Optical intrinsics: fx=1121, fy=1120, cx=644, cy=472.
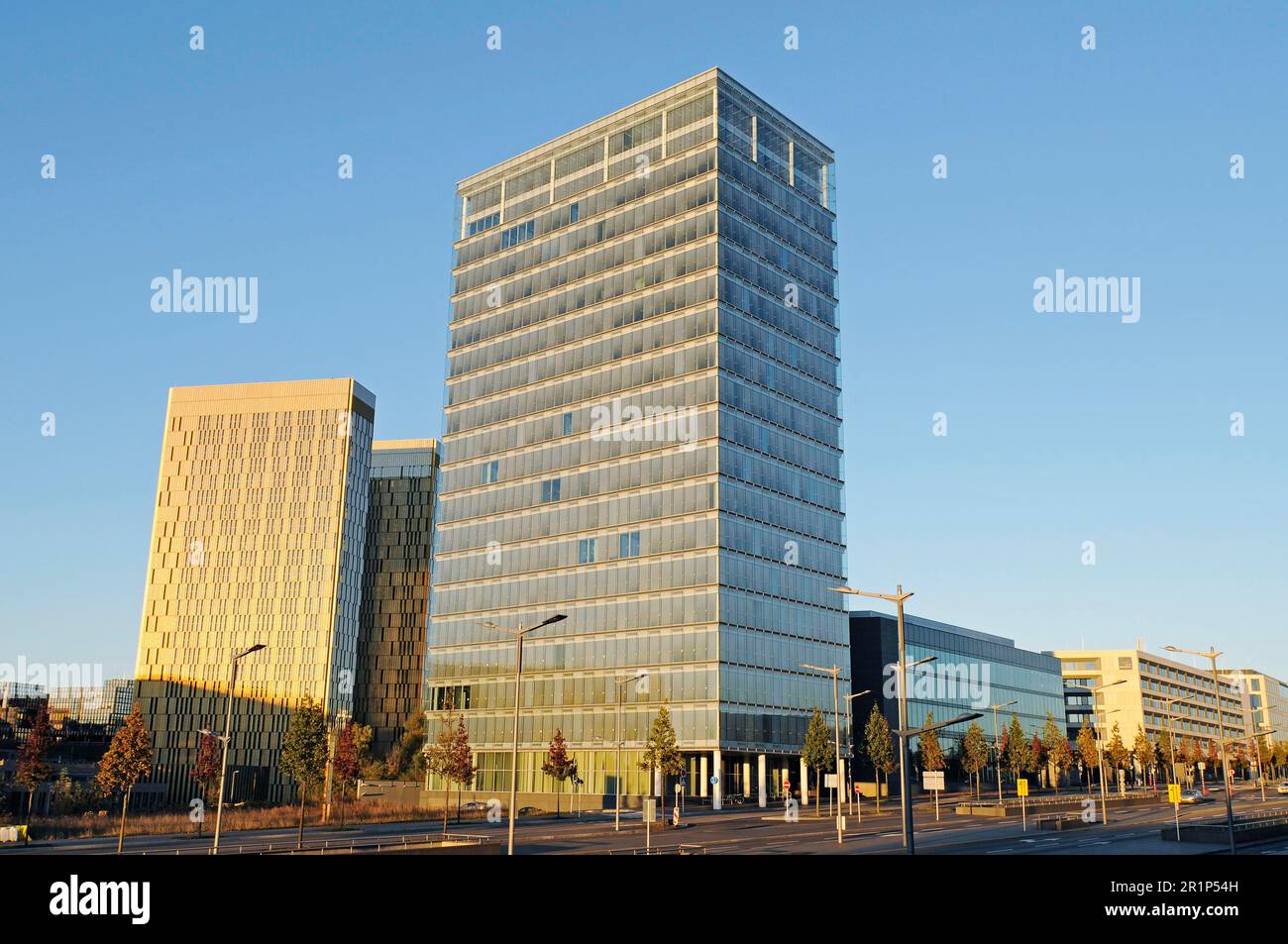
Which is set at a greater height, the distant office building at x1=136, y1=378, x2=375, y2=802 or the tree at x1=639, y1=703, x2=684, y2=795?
the distant office building at x1=136, y1=378, x2=375, y2=802

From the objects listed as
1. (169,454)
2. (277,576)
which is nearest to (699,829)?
(277,576)

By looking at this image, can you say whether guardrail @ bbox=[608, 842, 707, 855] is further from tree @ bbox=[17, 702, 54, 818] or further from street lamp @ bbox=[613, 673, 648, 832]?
tree @ bbox=[17, 702, 54, 818]

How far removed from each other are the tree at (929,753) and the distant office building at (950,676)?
8.97ft

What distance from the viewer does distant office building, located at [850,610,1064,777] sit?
417ft

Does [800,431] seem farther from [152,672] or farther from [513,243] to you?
[152,672]

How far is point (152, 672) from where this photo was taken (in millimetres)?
186125

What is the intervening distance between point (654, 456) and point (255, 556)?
4010 inches

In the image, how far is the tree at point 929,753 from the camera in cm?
11819

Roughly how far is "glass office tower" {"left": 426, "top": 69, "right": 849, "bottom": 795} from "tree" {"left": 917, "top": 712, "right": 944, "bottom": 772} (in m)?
11.1

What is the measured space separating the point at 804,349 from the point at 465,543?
148ft

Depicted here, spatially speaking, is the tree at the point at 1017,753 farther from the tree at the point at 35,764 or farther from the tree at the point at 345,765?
the tree at the point at 35,764

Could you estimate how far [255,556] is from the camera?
189m

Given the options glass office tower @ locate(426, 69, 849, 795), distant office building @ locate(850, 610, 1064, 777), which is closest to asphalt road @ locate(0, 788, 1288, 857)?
glass office tower @ locate(426, 69, 849, 795)

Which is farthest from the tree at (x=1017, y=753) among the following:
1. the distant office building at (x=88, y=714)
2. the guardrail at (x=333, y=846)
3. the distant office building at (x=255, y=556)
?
the distant office building at (x=88, y=714)
